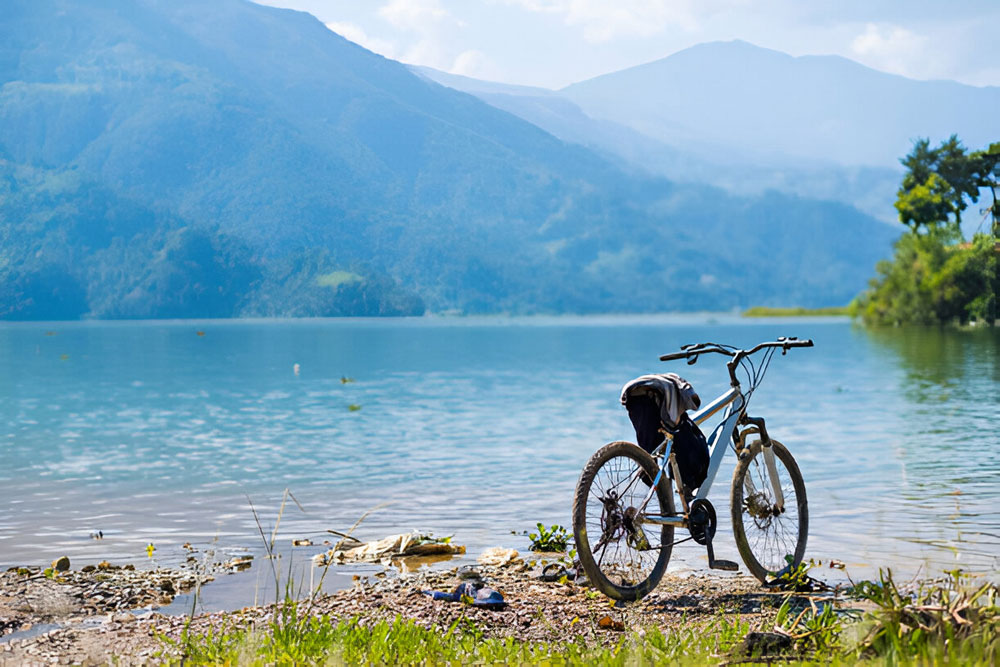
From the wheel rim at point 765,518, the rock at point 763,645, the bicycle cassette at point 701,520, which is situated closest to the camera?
the rock at point 763,645

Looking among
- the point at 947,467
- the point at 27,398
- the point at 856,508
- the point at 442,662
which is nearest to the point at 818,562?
the point at 856,508

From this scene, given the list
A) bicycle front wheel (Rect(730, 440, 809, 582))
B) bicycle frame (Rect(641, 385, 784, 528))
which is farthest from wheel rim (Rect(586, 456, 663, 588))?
bicycle front wheel (Rect(730, 440, 809, 582))

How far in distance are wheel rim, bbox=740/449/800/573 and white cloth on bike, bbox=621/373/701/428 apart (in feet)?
3.36

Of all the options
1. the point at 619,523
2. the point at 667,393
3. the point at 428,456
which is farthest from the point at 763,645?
the point at 428,456

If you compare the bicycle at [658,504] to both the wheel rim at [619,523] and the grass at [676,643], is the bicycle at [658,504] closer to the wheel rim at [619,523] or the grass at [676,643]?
the wheel rim at [619,523]

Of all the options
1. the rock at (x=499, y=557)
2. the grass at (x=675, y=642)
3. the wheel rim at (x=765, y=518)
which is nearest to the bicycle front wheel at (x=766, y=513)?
the wheel rim at (x=765, y=518)

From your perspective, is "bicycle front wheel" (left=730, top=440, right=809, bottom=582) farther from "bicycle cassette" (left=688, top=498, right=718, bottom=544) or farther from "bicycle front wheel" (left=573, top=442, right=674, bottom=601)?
"bicycle front wheel" (left=573, top=442, right=674, bottom=601)

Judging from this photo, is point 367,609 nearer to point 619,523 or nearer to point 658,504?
point 619,523

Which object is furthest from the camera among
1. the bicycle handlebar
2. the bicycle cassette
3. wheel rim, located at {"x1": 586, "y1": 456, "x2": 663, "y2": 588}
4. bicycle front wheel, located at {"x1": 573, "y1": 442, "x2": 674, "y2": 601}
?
the bicycle handlebar

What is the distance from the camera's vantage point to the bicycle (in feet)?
27.8

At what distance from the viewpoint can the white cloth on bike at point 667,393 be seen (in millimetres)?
8484

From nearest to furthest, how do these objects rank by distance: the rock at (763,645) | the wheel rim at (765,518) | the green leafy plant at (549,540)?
the rock at (763,645) → the wheel rim at (765,518) → the green leafy plant at (549,540)

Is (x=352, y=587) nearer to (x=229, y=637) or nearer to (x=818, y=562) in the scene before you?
(x=229, y=637)

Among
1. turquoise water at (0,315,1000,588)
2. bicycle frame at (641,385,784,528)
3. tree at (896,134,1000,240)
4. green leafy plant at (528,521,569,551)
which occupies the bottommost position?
turquoise water at (0,315,1000,588)
